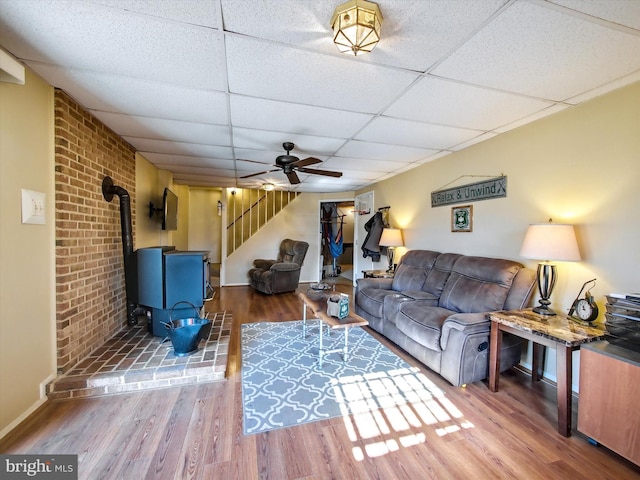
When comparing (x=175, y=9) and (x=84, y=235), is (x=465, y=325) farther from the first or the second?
(x=84, y=235)

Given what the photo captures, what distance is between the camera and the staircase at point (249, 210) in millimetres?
6359

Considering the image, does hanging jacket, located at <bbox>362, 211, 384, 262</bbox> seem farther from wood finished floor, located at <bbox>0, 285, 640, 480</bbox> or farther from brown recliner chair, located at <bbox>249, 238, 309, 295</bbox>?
wood finished floor, located at <bbox>0, 285, 640, 480</bbox>

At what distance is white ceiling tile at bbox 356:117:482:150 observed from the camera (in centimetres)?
249

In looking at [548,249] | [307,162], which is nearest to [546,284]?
[548,249]

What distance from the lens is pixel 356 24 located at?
1.19 metres

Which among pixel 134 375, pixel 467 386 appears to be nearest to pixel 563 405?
pixel 467 386

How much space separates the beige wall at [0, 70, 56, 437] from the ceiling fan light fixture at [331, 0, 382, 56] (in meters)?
1.95

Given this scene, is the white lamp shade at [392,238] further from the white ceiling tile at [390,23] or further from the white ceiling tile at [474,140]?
the white ceiling tile at [390,23]

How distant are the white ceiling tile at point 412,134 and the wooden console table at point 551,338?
1.73 m

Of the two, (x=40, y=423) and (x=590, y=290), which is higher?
(x=590, y=290)

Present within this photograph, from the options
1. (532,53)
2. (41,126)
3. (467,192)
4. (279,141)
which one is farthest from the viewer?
(467,192)

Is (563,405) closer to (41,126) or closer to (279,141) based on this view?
(279,141)

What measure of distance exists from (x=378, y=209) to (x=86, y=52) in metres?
4.35

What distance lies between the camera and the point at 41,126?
6.13 feet
